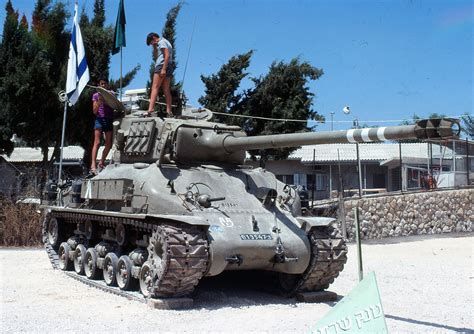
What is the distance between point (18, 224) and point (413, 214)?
13.3 m

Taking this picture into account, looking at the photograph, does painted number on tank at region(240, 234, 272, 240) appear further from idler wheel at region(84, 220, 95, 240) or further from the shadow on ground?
idler wheel at region(84, 220, 95, 240)

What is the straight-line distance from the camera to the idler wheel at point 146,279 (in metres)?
9.59

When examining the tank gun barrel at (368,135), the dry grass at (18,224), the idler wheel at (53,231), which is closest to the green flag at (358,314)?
the tank gun barrel at (368,135)

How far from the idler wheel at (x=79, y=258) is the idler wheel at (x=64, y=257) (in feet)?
1.36

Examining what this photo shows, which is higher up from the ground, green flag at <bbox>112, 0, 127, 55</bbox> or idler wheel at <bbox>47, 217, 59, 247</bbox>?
green flag at <bbox>112, 0, 127, 55</bbox>

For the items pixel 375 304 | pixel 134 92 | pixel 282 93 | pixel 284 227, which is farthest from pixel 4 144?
pixel 375 304

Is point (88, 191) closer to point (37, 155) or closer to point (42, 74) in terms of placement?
point (42, 74)

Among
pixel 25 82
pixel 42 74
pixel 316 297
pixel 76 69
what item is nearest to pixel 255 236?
pixel 316 297

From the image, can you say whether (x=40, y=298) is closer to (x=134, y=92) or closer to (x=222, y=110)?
(x=134, y=92)

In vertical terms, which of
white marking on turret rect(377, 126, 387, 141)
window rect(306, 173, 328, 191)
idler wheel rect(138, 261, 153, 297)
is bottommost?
idler wheel rect(138, 261, 153, 297)

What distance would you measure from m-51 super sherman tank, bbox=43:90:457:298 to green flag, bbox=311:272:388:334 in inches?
96.5

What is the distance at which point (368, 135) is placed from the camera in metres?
8.10

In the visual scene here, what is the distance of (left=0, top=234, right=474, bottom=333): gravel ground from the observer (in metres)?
8.22

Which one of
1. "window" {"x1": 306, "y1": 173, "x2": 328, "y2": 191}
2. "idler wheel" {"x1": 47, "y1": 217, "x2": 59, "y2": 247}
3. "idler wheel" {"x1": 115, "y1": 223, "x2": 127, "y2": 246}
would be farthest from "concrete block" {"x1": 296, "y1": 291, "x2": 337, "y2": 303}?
"window" {"x1": 306, "y1": 173, "x2": 328, "y2": 191}
